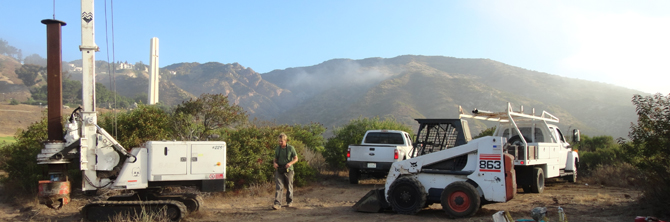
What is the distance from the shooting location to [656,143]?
7578 mm

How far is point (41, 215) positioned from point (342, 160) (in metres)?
10.7

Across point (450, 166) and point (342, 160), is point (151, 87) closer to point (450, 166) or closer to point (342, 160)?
point (342, 160)

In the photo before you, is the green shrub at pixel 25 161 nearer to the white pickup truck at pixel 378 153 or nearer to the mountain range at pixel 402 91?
the white pickup truck at pixel 378 153

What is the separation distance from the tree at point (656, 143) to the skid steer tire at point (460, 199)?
310 centimetres

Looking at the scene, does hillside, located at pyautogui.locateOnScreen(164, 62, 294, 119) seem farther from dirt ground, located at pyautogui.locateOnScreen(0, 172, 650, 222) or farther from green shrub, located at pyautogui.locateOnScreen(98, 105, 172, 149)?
dirt ground, located at pyautogui.locateOnScreen(0, 172, 650, 222)

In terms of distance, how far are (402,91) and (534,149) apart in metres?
81.9

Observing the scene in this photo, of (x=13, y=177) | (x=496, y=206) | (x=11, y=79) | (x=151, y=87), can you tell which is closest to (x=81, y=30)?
(x=13, y=177)

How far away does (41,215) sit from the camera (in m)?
9.27

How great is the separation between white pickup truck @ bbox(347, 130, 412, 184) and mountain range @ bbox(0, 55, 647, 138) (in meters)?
49.4

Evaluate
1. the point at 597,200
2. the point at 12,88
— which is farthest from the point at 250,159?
the point at 12,88

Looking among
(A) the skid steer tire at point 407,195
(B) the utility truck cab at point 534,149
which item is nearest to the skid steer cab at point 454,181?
(A) the skid steer tire at point 407,195

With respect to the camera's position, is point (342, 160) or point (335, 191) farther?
point (342, 160)

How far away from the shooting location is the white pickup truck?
14.0m

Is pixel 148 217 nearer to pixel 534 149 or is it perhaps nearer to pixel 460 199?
pixel 460 199
